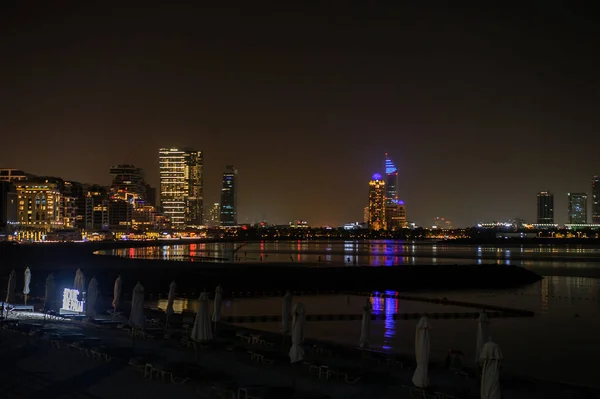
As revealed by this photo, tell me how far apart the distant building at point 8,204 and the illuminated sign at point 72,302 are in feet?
532

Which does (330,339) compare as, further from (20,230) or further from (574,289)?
(20,230)

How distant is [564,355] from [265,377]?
14.1 meters

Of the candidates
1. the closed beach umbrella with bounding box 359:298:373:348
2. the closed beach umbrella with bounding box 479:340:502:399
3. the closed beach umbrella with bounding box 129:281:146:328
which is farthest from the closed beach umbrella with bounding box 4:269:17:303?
the closed beach umbrella with bounding box 479:340:502:399

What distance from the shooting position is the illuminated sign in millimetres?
28125

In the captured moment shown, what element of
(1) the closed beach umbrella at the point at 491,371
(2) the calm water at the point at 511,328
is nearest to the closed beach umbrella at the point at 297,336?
(1) the closed beach umbrella at the point at 491,371

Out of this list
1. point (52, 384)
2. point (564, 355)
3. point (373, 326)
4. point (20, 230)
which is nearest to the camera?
point (52, 384)

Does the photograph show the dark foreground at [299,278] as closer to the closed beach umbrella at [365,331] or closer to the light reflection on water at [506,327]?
the light reflection on water at [506,327]

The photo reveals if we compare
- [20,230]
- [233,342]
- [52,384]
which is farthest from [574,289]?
[20,230]

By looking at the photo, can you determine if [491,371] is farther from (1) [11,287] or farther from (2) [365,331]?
(1) [11,287]

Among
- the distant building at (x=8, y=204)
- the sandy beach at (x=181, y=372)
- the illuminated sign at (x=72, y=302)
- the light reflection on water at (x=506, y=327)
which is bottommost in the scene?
the light reflection on water at (x=506, y=327)

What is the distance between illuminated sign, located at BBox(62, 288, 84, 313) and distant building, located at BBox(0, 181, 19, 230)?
16217 centimetres

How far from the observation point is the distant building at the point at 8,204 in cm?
18225

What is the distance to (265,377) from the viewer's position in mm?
17516

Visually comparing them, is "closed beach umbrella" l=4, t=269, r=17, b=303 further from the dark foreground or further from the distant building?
the distant building
